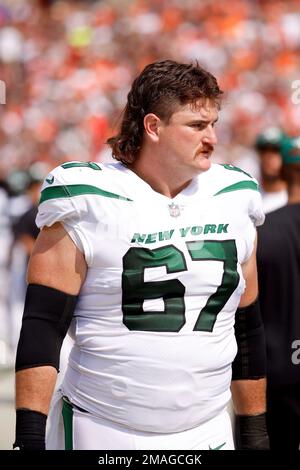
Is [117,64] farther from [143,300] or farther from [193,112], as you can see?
[143,300]

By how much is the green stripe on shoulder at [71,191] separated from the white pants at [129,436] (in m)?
0.66

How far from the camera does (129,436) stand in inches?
120

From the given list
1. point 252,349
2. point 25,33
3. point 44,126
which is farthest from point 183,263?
point 25,33

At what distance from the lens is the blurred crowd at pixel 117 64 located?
44.4 ft

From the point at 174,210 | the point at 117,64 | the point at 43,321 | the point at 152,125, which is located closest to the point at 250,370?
the point at 174,210

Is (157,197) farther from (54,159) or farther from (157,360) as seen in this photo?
(54,159)

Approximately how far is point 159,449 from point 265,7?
14.2m

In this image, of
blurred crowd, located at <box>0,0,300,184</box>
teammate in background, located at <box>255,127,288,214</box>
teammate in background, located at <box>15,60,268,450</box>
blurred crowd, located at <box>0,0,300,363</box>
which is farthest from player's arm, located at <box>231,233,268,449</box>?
blurred crowd, located at <box>0,0,300,184</box>

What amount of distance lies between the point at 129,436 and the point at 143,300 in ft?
1.34

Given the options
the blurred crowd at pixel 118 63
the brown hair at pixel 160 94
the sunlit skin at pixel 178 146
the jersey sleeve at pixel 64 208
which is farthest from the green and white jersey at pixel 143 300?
the blurred crowd at pixel 118 63

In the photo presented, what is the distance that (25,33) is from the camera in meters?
17.0

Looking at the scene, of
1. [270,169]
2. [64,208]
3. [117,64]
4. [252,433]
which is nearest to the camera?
[64,208]

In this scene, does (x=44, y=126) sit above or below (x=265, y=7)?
below

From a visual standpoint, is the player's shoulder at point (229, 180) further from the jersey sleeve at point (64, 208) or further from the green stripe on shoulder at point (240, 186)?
the jersey sleeve at point (64, 208)
